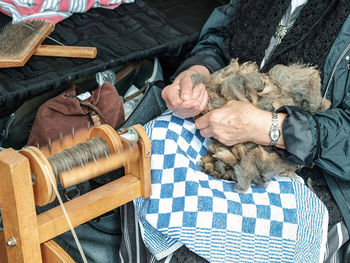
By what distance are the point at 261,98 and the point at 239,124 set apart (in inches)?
4.2

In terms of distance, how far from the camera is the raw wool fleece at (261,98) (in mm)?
1115

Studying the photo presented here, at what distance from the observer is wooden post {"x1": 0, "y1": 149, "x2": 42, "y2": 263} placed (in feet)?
2.53

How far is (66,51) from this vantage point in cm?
151

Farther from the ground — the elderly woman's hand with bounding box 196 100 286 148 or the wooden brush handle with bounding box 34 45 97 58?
the elderly woman's hand with bounding box 196 100 286 148

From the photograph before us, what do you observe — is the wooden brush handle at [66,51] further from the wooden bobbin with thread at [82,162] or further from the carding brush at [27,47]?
the wooden bobbin with thread at [82,162]

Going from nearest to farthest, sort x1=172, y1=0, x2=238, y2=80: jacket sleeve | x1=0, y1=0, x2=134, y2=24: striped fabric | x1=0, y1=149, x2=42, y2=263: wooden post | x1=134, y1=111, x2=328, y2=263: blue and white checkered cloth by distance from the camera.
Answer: x1=0, y1=149, x2=42, y2=263: wooden post → x1=134, y1=111, x2=328, y2=263: blue and white checkered cloth → x1=172, y1=0, x2=238, y2=80: jacket sleeve → x1=0, y1=0, x2=134, y2=24: striped fabric

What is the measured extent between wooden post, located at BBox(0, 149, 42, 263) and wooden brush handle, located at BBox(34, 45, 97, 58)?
29.9 inches

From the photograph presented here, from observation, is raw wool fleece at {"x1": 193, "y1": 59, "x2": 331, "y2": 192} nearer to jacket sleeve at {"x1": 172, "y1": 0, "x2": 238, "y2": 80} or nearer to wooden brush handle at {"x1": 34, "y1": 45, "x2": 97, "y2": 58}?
jacket sleeve at {"x1": 172, "y1": 0, "x2": 238, "y2": 80}

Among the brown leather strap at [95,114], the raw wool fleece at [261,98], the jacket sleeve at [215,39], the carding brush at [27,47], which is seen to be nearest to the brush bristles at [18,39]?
the carding brush at [27,47]

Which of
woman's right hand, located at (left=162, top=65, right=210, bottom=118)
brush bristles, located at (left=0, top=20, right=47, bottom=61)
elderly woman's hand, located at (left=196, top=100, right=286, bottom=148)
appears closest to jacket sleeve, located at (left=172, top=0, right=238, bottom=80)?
woman's right hand, located at (left=162, top=65, right=210, bottom=118)

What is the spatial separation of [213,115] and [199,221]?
270 millimetres

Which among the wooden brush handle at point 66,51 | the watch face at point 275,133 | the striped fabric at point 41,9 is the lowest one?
the wooden brush handle at point 66,51

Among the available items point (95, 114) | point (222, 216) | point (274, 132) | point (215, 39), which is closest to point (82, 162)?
point (222, 216)

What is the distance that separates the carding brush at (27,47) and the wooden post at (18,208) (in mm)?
698
